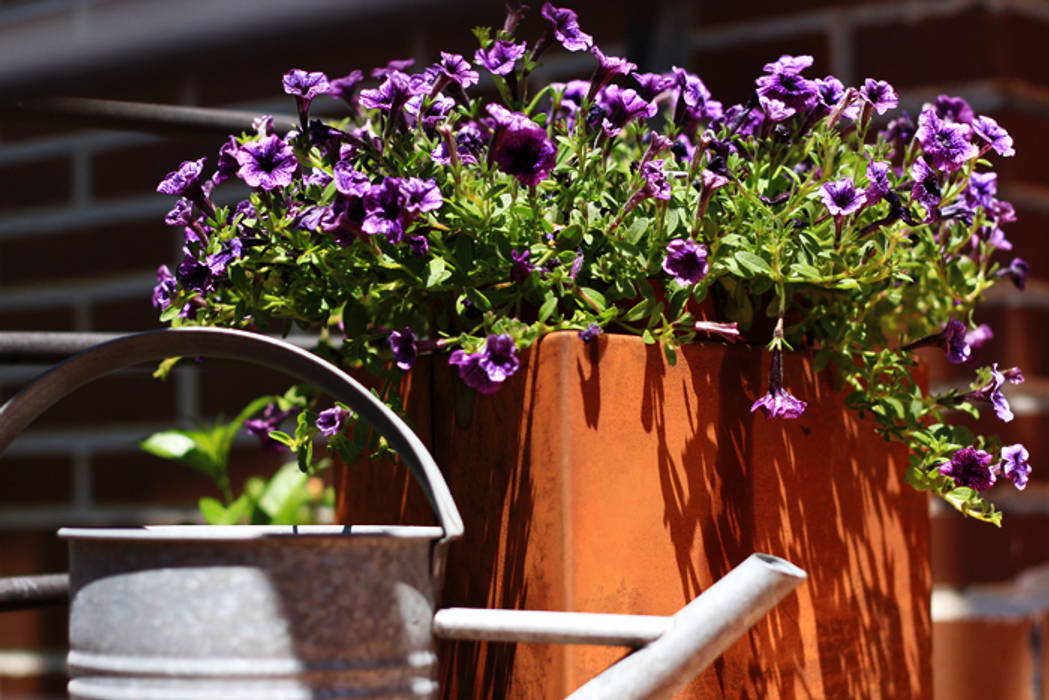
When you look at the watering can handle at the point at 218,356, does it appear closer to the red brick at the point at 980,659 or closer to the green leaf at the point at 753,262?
the green leaf at the point at 753,262

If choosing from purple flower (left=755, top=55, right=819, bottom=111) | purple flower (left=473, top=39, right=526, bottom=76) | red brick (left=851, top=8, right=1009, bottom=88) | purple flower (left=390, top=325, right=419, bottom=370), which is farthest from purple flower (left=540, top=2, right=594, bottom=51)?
red brick (left=851, top=8, right=1009, bottom=88)

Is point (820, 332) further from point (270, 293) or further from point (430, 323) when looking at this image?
point (270, 293)

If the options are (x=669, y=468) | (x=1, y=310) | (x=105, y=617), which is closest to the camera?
(x=105, y=617)

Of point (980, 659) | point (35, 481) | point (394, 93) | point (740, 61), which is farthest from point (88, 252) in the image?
point (980, 659)

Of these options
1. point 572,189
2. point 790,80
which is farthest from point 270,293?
point 790,80

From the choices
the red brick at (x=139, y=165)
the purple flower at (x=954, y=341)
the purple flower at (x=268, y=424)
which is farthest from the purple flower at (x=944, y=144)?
the red brick at (x=139, y=165)

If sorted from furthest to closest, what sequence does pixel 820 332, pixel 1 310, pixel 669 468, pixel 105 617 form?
pixel 1 310 < pixel 820 332 < pixel 669 468 < pixel 105 617

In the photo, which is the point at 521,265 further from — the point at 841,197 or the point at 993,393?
the point at 993,393

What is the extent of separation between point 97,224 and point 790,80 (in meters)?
1.34

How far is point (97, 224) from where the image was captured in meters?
1.83

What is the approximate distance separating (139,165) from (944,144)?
1363 mm

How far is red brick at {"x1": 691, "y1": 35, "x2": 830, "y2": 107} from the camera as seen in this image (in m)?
1.36

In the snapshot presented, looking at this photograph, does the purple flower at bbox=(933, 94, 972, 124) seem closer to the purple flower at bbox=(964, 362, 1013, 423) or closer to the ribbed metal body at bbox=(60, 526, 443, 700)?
the purple flower at bbox=(964, 362, 1013, 423)

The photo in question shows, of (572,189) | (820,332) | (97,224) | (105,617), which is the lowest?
(105,617)
